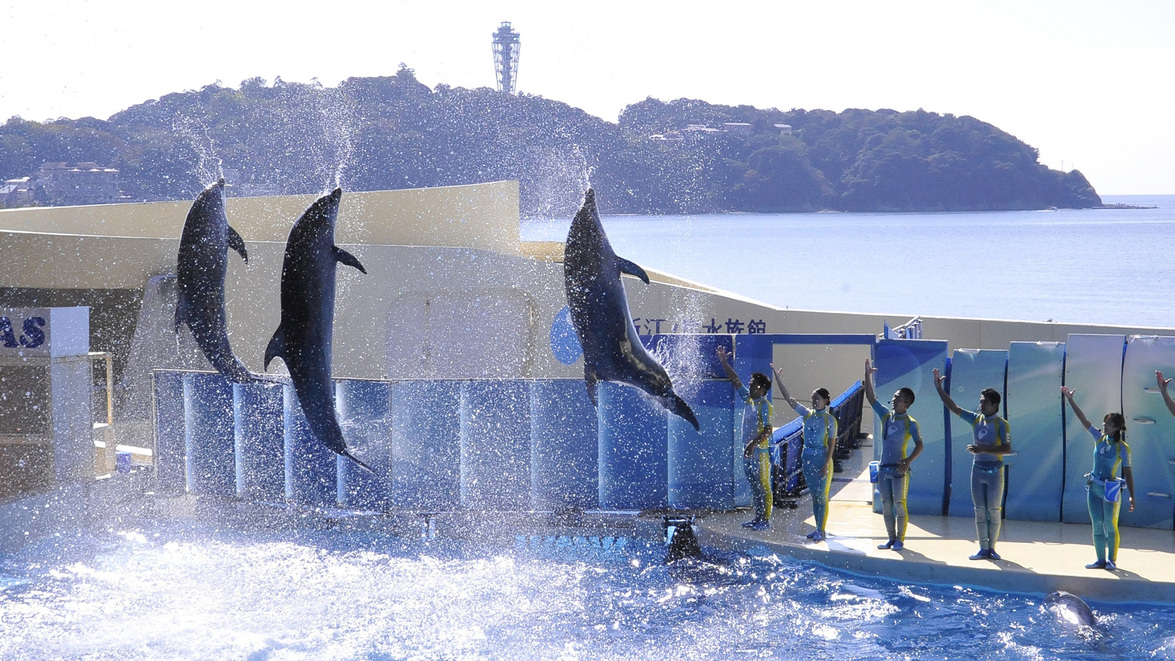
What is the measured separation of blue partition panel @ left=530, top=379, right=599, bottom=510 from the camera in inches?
354

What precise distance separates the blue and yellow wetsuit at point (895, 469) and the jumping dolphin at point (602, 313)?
5.68 feet

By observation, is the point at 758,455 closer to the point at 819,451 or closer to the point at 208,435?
the point at 819,451

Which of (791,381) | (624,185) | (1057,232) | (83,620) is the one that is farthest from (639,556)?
(1057,232)

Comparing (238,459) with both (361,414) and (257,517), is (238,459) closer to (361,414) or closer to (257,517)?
(257,517)

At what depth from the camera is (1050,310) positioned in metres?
59.2

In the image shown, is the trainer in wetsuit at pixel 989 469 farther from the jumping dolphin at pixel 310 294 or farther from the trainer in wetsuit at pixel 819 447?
the jumping dolphin at pixel 310 294

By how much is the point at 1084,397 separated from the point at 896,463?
6.39ft

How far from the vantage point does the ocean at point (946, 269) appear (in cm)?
6119

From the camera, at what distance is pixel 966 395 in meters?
9.09

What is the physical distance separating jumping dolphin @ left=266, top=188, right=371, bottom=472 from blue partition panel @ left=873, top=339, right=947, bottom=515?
4.59 metres

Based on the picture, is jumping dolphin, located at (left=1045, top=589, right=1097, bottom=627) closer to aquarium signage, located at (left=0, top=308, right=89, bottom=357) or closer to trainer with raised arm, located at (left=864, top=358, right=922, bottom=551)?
trainer with raised arm, located at (left=864, top=358, right=922, bottom=551)

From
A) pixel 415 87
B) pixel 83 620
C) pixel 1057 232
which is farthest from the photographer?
pixel 1057 232

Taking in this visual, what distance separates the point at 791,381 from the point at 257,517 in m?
8.14

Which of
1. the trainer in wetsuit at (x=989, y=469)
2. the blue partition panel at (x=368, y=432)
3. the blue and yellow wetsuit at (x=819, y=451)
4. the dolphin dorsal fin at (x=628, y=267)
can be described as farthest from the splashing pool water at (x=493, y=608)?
the dolphin dorsal fin at (x=628, y=267)
